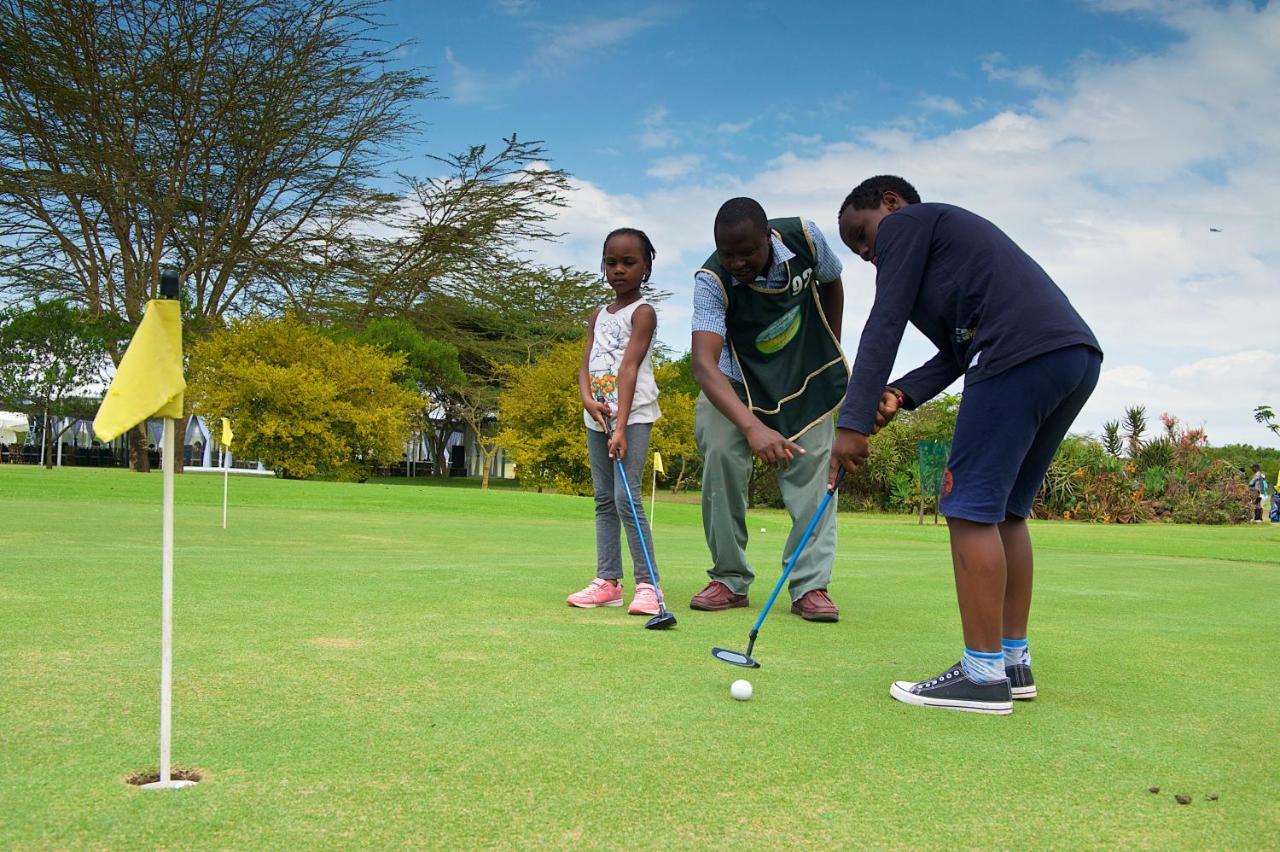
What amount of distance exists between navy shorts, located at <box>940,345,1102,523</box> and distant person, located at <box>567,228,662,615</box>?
194 cm

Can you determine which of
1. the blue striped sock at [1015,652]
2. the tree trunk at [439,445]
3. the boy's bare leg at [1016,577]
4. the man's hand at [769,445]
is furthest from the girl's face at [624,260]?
the tree trunk at [439,445]

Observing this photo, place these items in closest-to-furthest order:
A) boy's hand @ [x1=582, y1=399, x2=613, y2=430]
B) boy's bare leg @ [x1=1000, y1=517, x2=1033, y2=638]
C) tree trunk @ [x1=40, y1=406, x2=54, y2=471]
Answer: boy's bare leg @ [x1=1000, y1=517, x2=1033, y2=638]
boy's hand @ [x1=582, y1=399, x2=613, y2=430]
tree trunk @ [x1=40, y1=406, x2=54, y2=471]

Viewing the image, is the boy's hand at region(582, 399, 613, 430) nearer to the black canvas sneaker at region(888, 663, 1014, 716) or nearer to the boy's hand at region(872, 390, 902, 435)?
the boy's hand at region(872, 390, 902, 435)

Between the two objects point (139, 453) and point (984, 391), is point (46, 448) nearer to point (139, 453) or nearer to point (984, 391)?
point (139, 453)

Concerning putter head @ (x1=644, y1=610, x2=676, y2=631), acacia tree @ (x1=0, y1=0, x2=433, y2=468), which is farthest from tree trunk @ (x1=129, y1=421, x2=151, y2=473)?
putter head @ (x1=644, y1=610, x2=676, y2=631)

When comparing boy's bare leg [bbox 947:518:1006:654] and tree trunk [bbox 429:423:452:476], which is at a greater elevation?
tree trunk [bbox 429:423:452:476]

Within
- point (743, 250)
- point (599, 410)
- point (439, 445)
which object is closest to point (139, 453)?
point (439, 445)

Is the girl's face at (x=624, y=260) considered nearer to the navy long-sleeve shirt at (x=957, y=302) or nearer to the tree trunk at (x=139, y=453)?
the navy long-sleeve shirt at (x=957, y=302)

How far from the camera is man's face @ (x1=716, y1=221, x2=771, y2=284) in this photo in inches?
175

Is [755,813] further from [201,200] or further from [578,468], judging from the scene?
[201,200]

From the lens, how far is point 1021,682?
315 centimetres

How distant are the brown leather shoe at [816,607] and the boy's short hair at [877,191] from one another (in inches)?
70.9

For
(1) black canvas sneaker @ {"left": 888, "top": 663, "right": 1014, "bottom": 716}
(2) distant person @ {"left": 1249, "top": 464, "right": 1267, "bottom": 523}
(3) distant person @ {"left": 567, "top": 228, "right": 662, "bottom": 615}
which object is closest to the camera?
(1) black canvas sneaker @ {"left": 888, "top": 663, "right": 1014, "bottom": 716}

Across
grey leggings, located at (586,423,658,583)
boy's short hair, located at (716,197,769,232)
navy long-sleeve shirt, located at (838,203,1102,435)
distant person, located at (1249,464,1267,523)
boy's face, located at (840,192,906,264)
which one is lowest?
distant person, located at (1249,464,1267,523)
